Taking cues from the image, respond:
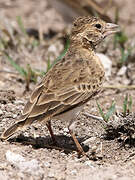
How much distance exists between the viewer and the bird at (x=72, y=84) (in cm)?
403

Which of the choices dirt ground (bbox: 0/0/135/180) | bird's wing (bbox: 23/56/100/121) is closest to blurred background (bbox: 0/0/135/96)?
dirt ground (bbox: 0/0/135/180)

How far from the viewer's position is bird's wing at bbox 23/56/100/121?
4.02m

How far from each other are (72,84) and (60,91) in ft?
0.56

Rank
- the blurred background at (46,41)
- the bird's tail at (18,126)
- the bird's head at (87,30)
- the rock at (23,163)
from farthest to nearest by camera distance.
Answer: the blurred background at (46,41)
the bird's head at (87,30)
the bird's tail at (18,126)
the rock at (23,163)

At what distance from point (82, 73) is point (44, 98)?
0.54 m

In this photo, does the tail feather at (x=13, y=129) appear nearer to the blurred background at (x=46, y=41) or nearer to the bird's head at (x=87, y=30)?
the bird's head at (x=87, y=30)

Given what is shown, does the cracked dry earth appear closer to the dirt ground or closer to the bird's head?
the dirt ground

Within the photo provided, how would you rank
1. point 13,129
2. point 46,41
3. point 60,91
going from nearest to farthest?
point 13,129 < point 60,91 < point 46,41

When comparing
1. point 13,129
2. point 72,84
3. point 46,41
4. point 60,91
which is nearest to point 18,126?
point 13,129

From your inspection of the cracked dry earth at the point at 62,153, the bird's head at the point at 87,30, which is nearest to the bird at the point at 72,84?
the bird's head at the point at 87,30

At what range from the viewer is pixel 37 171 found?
12.2ft

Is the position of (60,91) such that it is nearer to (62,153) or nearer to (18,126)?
(18,126)

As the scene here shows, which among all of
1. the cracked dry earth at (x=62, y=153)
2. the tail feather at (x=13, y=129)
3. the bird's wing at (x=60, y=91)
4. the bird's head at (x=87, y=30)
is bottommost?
the cracked dry earth at (x=62, y=153)

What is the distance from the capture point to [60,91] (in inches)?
163
